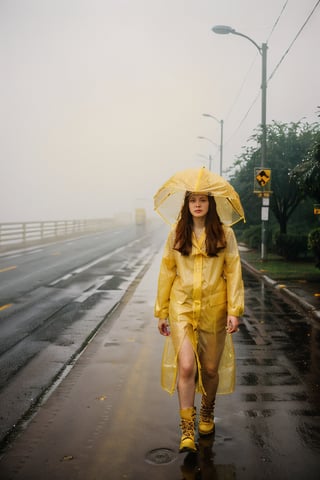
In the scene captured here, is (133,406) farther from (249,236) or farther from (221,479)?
(249,236)

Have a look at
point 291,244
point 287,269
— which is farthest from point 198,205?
point 291,244

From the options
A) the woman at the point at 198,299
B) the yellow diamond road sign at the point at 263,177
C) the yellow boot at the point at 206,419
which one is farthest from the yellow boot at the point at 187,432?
the yellow diamond road sign at the point at 263,177

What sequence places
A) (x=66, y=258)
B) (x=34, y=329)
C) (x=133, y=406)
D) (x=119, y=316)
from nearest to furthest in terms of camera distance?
(x=133, y=406) → (x=34, y=329) → (x=119, y=316) → (x=66, y=258)

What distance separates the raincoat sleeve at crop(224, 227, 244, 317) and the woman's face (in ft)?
0.85

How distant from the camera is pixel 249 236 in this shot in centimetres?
2772

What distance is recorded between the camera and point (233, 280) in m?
4.02

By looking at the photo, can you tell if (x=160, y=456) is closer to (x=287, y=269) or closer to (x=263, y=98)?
(x=287, y=269)

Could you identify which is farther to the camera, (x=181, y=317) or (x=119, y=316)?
(x=119, y=316)

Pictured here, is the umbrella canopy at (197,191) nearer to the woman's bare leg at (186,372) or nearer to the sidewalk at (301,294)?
the woman's bare leg at (186,372)

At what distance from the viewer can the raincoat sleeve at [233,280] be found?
3.97 meters

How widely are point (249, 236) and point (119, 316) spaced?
19.2m

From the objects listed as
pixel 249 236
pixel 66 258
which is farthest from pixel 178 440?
pixel 249 236

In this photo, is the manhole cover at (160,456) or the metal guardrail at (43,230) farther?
the metal guardrail at (43,230)

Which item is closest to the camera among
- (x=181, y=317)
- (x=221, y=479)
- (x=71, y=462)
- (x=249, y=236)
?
(x=221, y=479)
